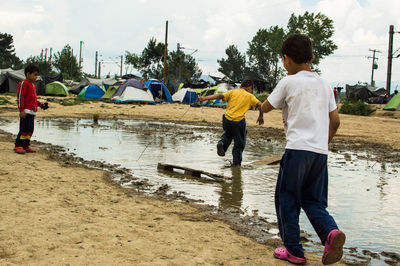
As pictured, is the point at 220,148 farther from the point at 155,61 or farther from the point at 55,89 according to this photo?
the point at 155,61

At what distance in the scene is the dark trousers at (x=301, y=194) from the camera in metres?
3.30

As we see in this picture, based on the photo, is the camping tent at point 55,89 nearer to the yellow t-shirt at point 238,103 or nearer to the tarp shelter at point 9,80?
the tarp shelter at point 9,80

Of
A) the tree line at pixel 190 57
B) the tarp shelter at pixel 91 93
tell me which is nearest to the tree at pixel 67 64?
the tree line at pixel 190 57

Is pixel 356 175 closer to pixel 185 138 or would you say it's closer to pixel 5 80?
pixel 185 138

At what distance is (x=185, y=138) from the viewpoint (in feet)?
42.5

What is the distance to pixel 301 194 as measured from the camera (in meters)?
3.44

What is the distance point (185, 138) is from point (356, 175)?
20.2 feet

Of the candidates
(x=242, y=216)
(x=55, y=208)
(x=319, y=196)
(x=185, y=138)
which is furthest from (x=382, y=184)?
(x=185, y=138)

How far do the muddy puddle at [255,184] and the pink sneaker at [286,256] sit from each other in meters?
0.54

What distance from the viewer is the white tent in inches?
1225

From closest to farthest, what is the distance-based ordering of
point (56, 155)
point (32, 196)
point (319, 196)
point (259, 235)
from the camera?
point (319, 196), point (259, 235), point (32, 196), point (56, 155)

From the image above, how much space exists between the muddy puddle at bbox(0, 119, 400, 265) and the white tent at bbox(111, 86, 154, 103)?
61.6 feet

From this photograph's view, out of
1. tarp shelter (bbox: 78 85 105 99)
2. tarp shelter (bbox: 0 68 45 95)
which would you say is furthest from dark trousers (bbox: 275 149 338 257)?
tarp shelter (bbox: 0 68 45 95)

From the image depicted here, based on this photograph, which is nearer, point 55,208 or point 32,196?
point 55,208
